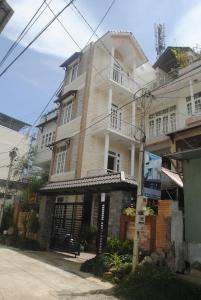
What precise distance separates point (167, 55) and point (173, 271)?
62.2 ft

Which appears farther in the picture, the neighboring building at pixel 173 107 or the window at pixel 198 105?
the window at pixel 198 105

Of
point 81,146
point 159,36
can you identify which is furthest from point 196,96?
point 159,36

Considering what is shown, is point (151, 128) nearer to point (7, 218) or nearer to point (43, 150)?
point (43, 150)

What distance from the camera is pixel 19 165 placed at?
2234 cm

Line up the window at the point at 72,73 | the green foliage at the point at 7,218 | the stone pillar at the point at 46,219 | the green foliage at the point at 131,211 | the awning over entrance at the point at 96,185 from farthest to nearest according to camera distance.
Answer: the window at the point at 72,73, the green foliage at the point at 7,218, the stone pillar at the point at 46,219, the awning over entrance at the point at 96,185, the green foliage at the point at 131,211

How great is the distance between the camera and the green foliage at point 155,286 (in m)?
5.73

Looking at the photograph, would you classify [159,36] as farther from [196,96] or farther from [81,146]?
[81,146]

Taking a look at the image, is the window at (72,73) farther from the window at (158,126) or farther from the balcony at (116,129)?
the window at (158,126)

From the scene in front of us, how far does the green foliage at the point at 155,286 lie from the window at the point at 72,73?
16589mm

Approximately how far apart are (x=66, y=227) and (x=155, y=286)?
7.32 m

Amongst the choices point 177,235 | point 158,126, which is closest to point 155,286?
point 177,235

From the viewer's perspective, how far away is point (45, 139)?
23.6 m

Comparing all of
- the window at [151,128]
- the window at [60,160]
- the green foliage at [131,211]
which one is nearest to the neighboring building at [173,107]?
the window at [151,128]

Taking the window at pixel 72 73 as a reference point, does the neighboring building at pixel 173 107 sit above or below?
below
